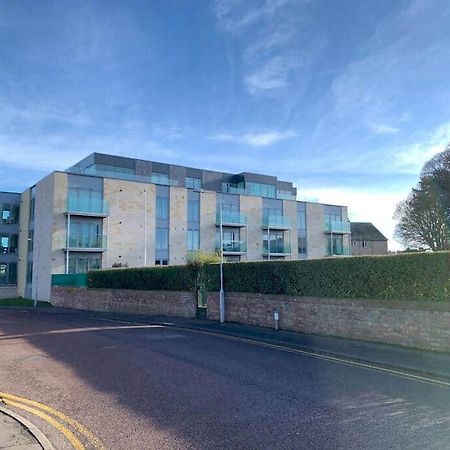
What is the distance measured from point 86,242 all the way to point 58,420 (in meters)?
35.1

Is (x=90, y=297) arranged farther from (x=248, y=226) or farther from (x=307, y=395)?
(x=307, y=395)

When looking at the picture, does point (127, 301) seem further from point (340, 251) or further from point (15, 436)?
point (340, 251)

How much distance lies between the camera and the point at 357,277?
14633mm

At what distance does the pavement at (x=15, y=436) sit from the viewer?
5.40 m

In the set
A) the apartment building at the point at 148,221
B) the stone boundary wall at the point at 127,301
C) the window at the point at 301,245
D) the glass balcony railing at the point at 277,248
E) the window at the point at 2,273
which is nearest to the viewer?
the stone boundary wall at the point at 127,301


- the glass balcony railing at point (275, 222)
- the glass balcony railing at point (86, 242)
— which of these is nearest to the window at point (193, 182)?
the glass balcony railing at point (275, 222)

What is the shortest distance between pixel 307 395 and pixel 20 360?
7430 millimetres

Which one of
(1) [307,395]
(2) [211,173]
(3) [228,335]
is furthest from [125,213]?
(1) [307,395]

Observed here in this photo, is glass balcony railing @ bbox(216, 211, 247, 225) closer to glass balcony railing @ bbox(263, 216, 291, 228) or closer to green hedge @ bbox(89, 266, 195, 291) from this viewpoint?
glass balcony railing @ bbox(263, 216, 291, 228)

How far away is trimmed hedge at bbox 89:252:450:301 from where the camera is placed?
12.6 m

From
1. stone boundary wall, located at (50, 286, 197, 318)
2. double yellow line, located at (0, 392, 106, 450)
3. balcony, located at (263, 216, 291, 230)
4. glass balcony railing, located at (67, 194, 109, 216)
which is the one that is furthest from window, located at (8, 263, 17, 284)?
double yellow line, located at (0, 392, 106, 450)

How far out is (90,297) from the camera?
3353cm

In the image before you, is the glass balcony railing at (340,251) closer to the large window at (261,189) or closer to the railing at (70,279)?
the large window at (261,189)

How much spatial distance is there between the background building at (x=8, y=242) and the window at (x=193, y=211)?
1751 cm
